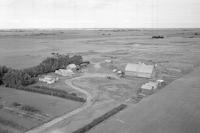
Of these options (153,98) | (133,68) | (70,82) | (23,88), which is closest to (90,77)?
(70,82)

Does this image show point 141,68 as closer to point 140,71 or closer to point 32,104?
point 140,71

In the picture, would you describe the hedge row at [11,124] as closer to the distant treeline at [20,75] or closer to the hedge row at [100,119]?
the hedge row at [100,119]

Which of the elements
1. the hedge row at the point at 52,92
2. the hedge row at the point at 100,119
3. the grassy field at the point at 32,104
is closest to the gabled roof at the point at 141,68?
the hedge row at the point at 100,119

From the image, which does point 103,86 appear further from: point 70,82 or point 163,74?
point 163,74

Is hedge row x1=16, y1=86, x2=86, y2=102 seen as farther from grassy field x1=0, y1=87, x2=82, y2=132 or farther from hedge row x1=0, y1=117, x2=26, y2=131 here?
hedge row x1=0, y1=117, x2=26, y2=131

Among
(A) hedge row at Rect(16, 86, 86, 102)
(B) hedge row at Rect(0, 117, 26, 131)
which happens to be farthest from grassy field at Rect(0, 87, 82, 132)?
(A) hedge row at Rect(16, 86, 86, 102)

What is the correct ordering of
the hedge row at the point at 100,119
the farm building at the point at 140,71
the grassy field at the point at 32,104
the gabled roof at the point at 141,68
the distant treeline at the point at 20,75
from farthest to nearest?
the gabled roof at the point at 141,68 < the farm building at the point at 140,71 < the distant treeline at the point at 20,75 < the grassy field at the point at 32,104 < the hedge row at the point at 100,119

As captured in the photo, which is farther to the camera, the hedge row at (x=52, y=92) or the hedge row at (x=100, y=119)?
the hedge row at (x=52, y=92)

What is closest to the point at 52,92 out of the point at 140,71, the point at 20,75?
the point at 20,75

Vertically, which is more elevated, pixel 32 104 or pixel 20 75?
pixel 20 75

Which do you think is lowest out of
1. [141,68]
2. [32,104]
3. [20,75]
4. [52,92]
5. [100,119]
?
[100,119]

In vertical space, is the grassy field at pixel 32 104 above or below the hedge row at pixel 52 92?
below
